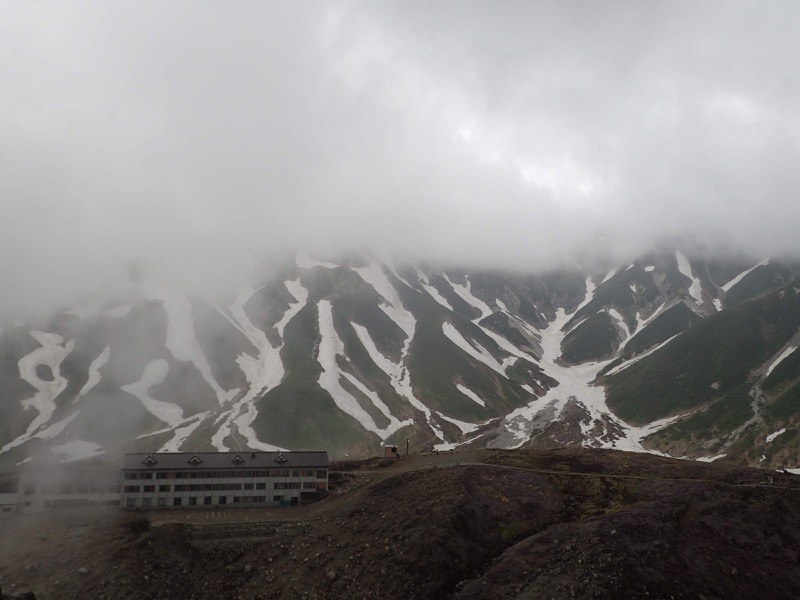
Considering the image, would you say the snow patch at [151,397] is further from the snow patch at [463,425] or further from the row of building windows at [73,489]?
the row of building windows at [73,489]

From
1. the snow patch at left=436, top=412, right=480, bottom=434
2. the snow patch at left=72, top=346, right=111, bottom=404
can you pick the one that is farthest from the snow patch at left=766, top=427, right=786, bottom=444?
the snow patch at left=72, top=346, right=111, bottom=404

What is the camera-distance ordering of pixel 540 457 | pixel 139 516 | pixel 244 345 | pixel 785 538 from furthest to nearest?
pixel 244 345 → pixel 540 457 → pixel 139 516 → pixel 785 538

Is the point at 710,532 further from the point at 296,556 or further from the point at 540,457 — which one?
the point at 296,556

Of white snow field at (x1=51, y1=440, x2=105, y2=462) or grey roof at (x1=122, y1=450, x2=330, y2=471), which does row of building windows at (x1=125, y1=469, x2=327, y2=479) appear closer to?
grey roof at (x1=122, y1=450, x2=330, y2=471)

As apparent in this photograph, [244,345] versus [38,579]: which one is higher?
[244,345]

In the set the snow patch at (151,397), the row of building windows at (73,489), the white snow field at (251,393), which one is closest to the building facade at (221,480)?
the row of building windows at (73,489)

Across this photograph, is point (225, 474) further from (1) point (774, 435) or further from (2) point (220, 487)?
(1) point (774, 435)

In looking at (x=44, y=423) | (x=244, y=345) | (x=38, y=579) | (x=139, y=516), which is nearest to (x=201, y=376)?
(x=244, y=345)

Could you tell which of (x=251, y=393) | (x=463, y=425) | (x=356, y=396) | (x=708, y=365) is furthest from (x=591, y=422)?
(x=251, y=393)
